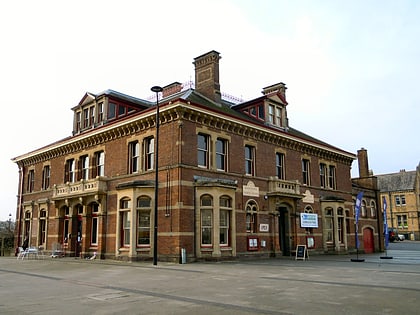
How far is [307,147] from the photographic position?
30.9m

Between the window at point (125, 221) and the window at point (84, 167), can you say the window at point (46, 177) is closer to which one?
the window at point (84, 167)

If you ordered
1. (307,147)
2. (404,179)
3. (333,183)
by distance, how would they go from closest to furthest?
(307,147) → (333,183) → (404,179)

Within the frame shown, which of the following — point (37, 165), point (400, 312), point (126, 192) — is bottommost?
point (400, 312)

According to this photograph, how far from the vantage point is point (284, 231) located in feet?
92.7

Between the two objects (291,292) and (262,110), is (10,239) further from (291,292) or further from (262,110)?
(291,292)

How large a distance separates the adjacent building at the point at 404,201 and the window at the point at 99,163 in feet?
193

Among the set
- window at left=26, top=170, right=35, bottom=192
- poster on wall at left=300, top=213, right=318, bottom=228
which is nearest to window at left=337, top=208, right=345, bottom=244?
poster on wall at left=300, top=213, right=318, bottom=228

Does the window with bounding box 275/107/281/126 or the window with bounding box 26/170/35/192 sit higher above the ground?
the window with bounding box 275/107/281/126

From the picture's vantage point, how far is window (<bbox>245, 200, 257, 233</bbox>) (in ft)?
82.5

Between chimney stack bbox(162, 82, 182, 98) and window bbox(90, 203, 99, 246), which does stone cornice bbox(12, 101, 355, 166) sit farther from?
chimney stack bbox(162, 82, 182, 98)

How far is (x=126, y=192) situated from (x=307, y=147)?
48.4 feet

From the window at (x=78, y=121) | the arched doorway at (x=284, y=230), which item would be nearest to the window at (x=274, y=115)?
the arched doorway at (x=284, y=230)

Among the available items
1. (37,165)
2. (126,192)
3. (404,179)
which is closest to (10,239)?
(37,165)

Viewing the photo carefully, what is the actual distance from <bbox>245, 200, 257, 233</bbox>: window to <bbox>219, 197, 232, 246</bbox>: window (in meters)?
2.12
